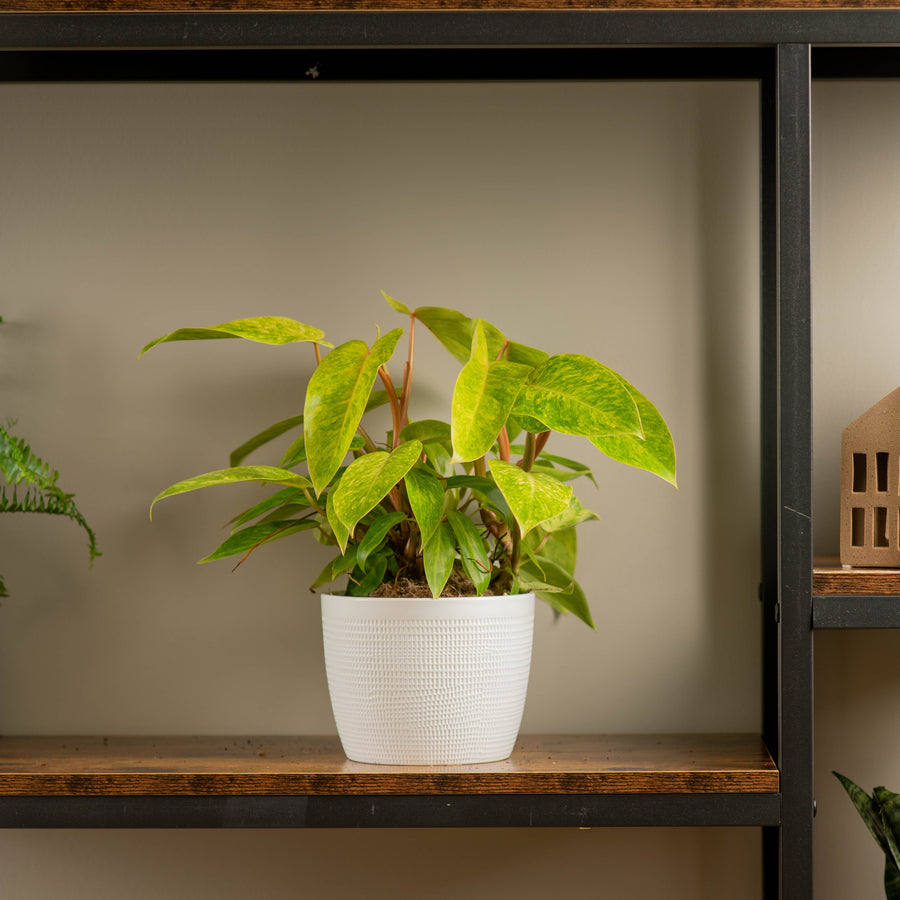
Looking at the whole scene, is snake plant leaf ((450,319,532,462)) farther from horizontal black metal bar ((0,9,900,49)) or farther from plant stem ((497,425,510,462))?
horizontal black metal bar ((0,9,900,49))

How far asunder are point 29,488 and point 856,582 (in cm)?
105

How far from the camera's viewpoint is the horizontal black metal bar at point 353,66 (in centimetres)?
122

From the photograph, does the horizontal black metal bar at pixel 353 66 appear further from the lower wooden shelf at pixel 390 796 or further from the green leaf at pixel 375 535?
the lower wooden shelf at pixel 390 796

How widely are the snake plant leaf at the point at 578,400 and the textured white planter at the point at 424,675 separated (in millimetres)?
231

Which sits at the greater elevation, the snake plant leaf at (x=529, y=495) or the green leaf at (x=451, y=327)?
the green leaf at (x=451, y=327)

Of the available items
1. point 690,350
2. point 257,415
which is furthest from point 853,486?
point 257,415

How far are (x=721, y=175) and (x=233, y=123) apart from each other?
2.28 feet

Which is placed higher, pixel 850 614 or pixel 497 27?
pixel 497 27

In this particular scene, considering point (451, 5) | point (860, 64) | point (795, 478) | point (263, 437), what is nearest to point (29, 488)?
point (263, 437)

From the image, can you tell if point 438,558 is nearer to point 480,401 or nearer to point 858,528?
point 480,401

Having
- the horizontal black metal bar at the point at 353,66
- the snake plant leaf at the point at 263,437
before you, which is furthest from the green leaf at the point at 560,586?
the horizontal black metal bar at the point at 353,66

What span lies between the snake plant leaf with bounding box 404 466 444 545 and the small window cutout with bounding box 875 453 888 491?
0.53 metres

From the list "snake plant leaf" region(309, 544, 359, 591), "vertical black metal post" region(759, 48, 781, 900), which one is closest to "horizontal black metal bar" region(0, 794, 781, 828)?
"vertical black metal post" region(759, 48, 781, 900)

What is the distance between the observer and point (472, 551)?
0.94 m
